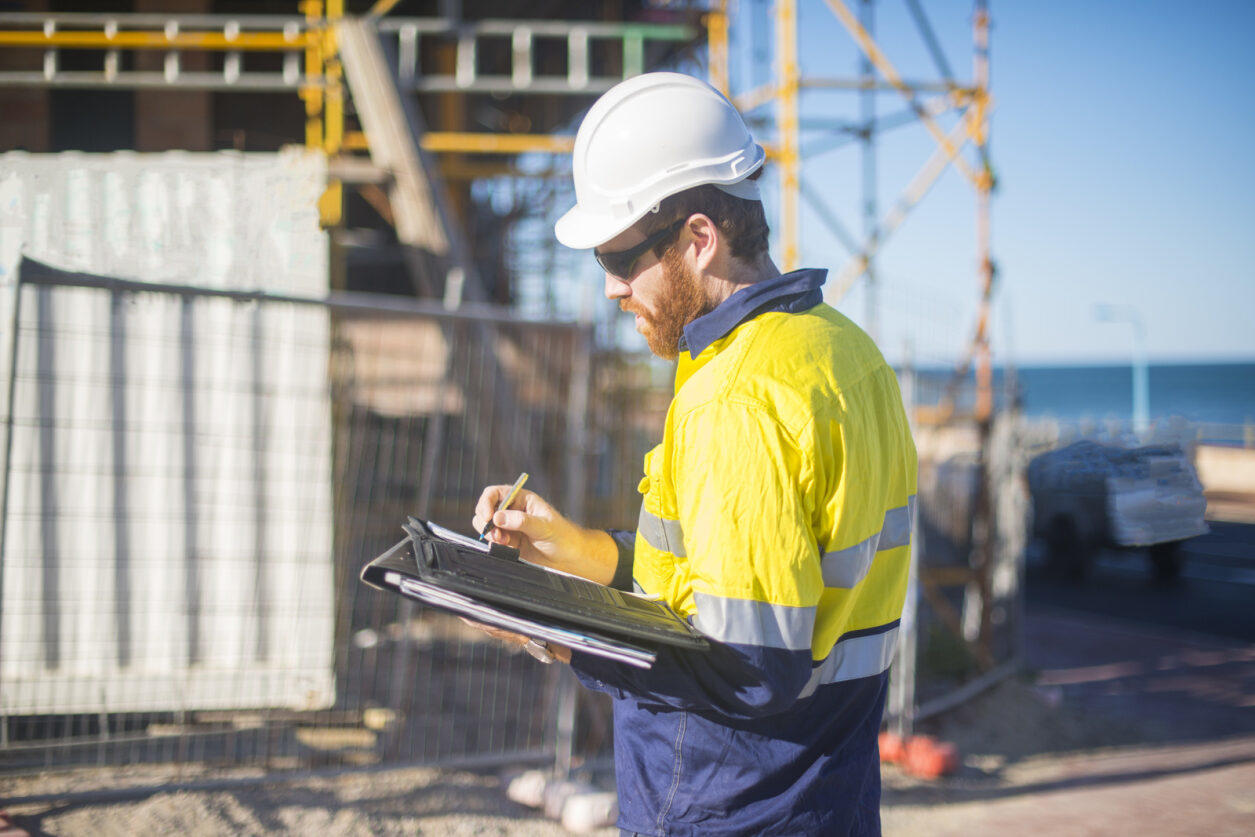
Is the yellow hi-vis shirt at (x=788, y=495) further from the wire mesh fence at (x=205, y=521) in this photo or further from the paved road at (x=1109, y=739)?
the wire mesh fence at (x=205, y=521)

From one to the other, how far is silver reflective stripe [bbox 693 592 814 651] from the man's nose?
0.65 meters

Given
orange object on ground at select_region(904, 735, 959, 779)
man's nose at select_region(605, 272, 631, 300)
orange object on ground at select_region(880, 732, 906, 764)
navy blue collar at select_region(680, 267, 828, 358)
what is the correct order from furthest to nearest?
1. orange object on ground at select_region(880, 732, 906, 764)
2. orange object on ground at select_region(904, 735, 959, 779)
3. man's nose at select_region(605, 272, 631, 300)
4. navy blue collar at select_region(680, 267, 828, 358)

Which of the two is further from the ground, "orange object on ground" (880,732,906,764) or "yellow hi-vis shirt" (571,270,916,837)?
"yellow hi-vis shirt" (571,270,916,837)

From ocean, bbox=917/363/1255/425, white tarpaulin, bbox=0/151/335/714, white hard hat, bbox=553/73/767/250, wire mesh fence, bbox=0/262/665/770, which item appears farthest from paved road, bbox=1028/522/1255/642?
white hard hat, bbox=553/73/767/250

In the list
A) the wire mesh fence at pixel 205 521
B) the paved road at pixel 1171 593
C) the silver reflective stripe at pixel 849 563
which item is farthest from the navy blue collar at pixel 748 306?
the paved road at pixel 1171 593

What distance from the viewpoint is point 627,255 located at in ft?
5.48

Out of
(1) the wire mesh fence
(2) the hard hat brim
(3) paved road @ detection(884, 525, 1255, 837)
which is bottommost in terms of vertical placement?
(3) paved road @ detection(884, 525, 1255, 837)

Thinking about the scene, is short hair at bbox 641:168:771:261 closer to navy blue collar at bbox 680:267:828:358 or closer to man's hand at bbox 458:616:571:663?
navy blue collar at bbox 680:267:828:358

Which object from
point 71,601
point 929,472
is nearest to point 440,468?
point 71,601

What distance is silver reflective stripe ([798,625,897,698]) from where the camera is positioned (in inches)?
61.1

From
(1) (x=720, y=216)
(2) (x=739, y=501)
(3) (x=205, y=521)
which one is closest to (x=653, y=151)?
(1) (x=720, y=216)

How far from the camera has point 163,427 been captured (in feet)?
15.5

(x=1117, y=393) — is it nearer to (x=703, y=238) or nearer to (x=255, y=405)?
(x=255, y=405)

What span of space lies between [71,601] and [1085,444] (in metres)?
4.66
